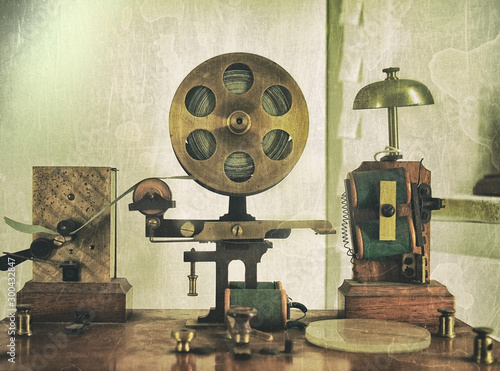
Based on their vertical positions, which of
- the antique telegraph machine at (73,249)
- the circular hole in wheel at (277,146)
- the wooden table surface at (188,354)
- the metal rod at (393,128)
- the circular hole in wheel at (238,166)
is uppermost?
the metal rod at (393,128)

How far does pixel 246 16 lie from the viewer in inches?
110

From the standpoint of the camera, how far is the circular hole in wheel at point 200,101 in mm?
1981

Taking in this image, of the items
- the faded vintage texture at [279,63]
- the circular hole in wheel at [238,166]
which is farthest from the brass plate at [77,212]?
the faded vintage texture at [279,63]

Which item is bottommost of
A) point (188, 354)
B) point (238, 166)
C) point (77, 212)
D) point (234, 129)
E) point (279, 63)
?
point (188, 354)

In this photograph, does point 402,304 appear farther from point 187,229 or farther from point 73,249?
point 73,249

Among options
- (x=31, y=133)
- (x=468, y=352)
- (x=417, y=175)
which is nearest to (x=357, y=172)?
(x=417, y=175)

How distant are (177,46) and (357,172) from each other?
1.23 meters

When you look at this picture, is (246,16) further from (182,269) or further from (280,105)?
(182,269)

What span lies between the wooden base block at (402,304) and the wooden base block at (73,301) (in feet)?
2.56

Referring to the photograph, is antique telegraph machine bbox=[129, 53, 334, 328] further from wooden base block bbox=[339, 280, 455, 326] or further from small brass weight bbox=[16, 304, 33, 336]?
small brass weight bbox=[16, 304, 33, 336]

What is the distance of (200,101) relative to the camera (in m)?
1.98

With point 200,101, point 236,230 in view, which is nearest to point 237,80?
point 200,101

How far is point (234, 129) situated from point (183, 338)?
693mm

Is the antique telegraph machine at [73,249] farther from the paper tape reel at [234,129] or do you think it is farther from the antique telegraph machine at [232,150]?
the paper tape reel at [234,129]
